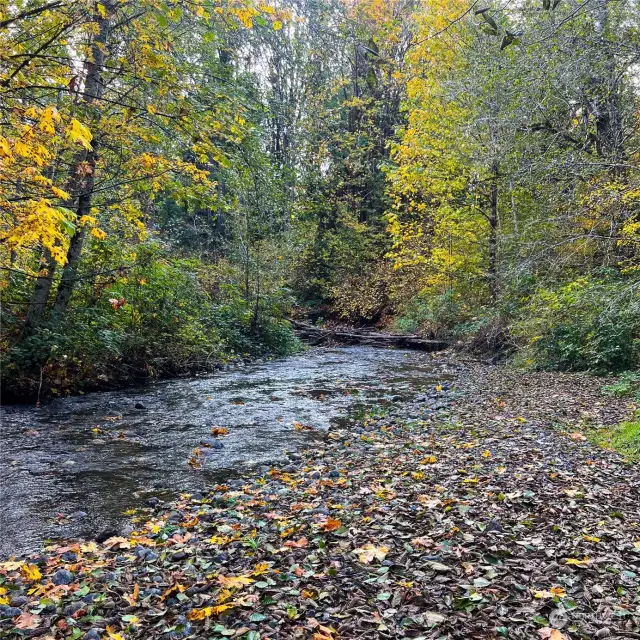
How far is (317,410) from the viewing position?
8.78 meters

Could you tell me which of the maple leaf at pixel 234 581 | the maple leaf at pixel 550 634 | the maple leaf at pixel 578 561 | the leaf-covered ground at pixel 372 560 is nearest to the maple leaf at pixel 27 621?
the leaf-covered ground at pixel 372 560

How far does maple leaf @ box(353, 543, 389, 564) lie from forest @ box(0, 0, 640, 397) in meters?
3.12

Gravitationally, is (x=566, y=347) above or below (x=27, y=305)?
below

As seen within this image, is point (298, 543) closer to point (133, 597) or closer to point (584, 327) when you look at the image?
point (133, 597)

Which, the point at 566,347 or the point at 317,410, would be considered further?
the point at 566,347

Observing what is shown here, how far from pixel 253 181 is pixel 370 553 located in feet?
32.2

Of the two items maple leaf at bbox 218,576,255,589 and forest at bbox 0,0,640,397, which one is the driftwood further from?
maple leaf at bbox 218,576,255,589

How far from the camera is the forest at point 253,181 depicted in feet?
19.4

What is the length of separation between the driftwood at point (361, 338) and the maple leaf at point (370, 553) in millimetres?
15547

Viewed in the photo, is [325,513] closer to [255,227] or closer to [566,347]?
[566,347]

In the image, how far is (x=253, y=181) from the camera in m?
11.8

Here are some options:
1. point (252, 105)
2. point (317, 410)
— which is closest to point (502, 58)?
point (252, 105)

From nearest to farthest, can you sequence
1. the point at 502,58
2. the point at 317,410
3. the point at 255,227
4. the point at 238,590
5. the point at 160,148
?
1. the point at 238,590
2. the point at 317,410
3. the point at 160,148
4. the point at 502,58
5. the point at 255,227

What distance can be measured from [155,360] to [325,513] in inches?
322
